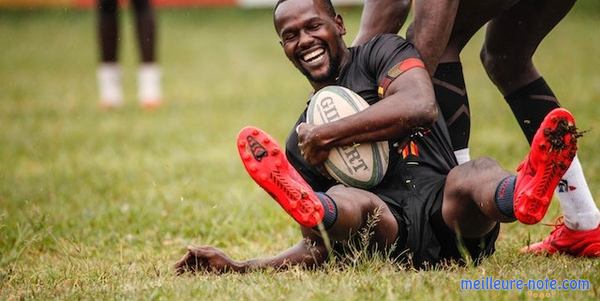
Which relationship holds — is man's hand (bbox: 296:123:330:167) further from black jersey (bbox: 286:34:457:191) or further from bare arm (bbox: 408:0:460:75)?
bare arm (bbox: 408:0:460:75)

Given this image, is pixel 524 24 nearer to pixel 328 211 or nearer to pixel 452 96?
pixel 452 96

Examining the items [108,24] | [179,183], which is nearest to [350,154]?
[179,183]

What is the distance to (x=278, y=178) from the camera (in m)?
2.78

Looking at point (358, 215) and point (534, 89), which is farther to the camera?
point (534, 89)

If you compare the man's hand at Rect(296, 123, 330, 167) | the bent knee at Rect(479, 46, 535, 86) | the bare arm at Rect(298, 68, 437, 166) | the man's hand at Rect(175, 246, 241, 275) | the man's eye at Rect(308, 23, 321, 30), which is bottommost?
the man's hand at Rect(175, 246, 241, 275)

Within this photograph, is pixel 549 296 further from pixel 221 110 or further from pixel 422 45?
pixel 221 110

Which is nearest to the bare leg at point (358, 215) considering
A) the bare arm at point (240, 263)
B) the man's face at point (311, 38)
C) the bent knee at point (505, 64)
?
the bare arm at point (240, 263)

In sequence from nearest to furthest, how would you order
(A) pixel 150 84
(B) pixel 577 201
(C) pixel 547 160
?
(C) pixel 547 160, (B) pixel 577 201, (A) pixel 150 84

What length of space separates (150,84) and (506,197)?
6.52m

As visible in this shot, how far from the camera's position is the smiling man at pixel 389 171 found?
2.72 m

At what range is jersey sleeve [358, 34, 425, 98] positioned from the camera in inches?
122

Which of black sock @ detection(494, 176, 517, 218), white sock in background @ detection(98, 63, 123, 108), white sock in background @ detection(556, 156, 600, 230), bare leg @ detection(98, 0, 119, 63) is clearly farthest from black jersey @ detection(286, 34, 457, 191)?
white sock in background @ detection(98, 63, 123, 108)

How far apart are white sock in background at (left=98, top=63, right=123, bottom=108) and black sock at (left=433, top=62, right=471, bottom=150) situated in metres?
5.80

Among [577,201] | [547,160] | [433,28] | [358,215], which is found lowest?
[577,201]
